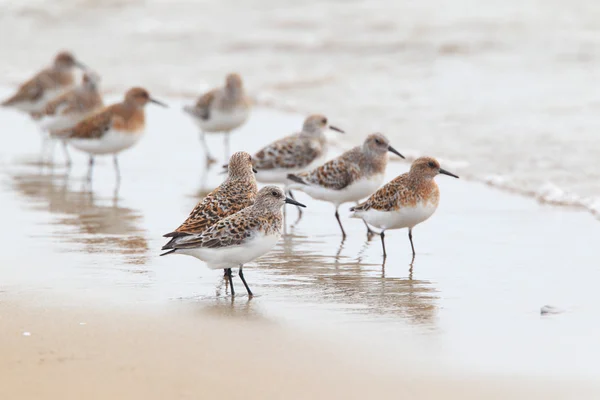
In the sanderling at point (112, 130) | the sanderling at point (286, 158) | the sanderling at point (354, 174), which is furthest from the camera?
the sanderling at point (112, 130)

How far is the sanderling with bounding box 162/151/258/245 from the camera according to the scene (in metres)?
7.43

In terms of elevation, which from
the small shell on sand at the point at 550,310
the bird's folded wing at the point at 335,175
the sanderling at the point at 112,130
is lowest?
the small shell on sand at the point at 550,310

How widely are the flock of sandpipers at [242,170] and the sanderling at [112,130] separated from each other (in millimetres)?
12

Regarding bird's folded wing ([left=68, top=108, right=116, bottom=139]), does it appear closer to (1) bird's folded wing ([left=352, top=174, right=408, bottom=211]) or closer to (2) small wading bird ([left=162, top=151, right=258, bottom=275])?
(2) small wading bird ([left=162, top=151, right=258, bottom=275])

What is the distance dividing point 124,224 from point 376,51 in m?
11.2

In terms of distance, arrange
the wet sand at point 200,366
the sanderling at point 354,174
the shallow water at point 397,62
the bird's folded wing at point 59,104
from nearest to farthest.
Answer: the wet sand at point 200,366, the sanderling at point 354,174, the shallow water at point 397,62, the bird's folded wing at point 59,104

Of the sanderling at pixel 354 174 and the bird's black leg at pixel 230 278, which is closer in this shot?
the bird's black leg at pixel 230 278

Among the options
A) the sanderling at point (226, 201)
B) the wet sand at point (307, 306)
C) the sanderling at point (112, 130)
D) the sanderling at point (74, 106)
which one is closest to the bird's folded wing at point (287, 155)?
the wet sand at point (307, 306)

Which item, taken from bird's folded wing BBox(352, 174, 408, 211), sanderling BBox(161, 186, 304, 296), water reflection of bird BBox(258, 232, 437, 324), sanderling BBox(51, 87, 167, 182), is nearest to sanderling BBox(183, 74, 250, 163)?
sanderling BBox(51, 87, 167, 182)

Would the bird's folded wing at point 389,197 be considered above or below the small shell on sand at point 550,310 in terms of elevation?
above

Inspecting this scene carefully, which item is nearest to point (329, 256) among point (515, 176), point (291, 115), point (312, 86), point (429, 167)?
point (429, 167)

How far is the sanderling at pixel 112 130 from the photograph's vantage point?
12.3m

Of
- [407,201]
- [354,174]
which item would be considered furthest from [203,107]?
[407,201]

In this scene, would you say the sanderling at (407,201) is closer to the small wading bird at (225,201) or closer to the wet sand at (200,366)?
the small wading bird at (225,201)
